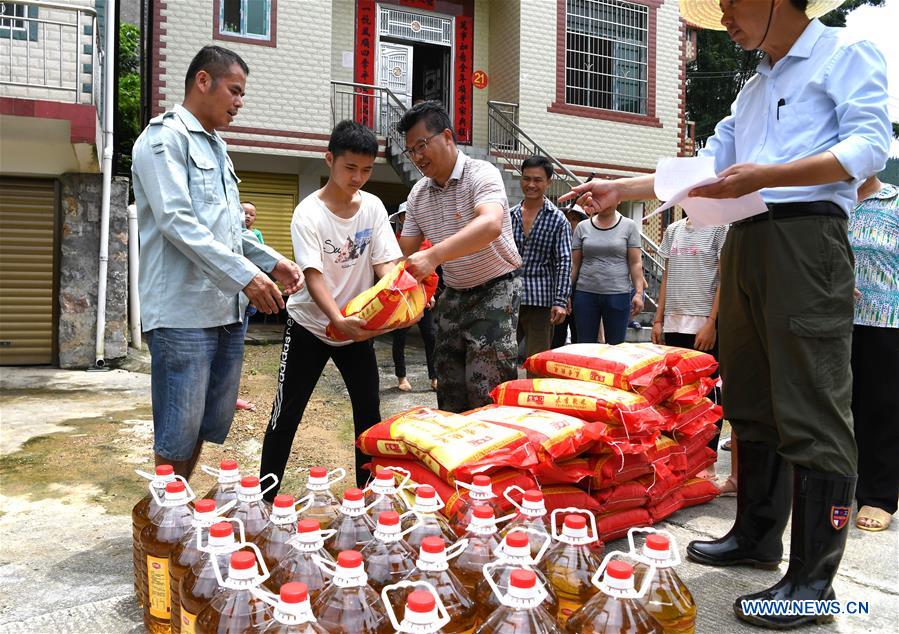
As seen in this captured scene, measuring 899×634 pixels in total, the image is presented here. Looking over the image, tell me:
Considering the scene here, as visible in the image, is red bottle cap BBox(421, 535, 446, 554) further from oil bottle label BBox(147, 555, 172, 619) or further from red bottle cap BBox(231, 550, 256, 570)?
oil bottle label BBox(147, 555, 172, 619)

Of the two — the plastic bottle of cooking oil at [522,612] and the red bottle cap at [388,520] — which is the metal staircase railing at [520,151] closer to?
the red bottle cap at [388,520]

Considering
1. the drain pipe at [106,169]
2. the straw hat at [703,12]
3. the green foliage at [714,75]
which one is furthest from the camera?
the green foliage at [714,75]

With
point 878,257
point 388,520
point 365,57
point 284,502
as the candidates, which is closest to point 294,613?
point 388,520

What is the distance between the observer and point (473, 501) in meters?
2.02

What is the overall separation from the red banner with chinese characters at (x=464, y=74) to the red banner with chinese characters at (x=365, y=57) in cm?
174

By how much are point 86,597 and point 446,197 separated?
2.27 meters

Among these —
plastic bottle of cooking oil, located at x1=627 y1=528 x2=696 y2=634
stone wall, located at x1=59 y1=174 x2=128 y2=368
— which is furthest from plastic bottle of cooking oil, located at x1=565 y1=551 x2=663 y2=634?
stone wall, located at x1=59 y1=174 x2=128 y2=368

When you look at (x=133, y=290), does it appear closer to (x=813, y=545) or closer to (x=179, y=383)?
(x=179, y=383)

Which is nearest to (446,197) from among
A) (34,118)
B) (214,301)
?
(214,301)

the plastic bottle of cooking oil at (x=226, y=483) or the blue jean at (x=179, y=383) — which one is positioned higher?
the blue jean at (x=179, y=383)

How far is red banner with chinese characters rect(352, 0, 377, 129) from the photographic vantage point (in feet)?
41.7

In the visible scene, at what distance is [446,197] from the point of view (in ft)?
11.0

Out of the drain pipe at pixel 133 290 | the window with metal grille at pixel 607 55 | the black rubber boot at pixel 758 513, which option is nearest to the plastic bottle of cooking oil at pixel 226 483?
the black rubber boot at pixel 758 513

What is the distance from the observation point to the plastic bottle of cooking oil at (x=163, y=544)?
1898 mm
